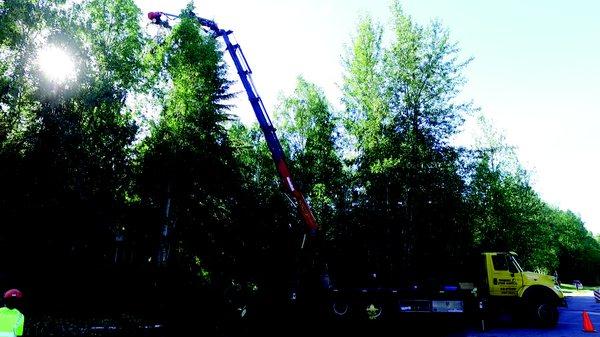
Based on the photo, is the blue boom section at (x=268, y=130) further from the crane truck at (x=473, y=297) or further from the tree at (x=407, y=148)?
the tree at (x=407, y=148)

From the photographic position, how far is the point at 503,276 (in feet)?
47.6

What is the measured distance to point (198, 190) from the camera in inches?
870

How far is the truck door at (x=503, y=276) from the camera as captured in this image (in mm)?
14336

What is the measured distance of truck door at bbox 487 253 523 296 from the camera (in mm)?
14336

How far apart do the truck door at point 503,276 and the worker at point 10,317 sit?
1443 centimetres

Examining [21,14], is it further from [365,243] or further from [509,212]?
[509,212]

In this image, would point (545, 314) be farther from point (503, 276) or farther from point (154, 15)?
point (154, 15)

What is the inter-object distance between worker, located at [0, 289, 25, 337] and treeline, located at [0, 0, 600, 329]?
9.87 meters

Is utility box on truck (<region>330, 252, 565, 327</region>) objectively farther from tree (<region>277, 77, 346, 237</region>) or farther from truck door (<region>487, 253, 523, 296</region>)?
tree (<region>277, 77, 346, 237</region>)

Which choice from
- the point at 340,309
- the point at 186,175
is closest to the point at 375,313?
the point at 340,309

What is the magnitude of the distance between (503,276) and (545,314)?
172 centimetres

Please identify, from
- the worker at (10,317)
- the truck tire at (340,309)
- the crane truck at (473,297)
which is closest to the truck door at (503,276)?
the crane truck at (473,297)

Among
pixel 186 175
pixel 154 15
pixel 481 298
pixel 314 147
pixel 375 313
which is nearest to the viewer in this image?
pixel 481 298

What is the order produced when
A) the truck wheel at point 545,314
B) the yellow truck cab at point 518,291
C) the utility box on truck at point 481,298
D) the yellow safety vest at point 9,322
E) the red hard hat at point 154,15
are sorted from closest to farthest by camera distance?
the yellow safety vest at point 9,322 → the utility box on truck at point 481,298 → the truck wheel at point 545,314 → the yellow truck cab at point 518,291 → the red hard hat at point 154,15
